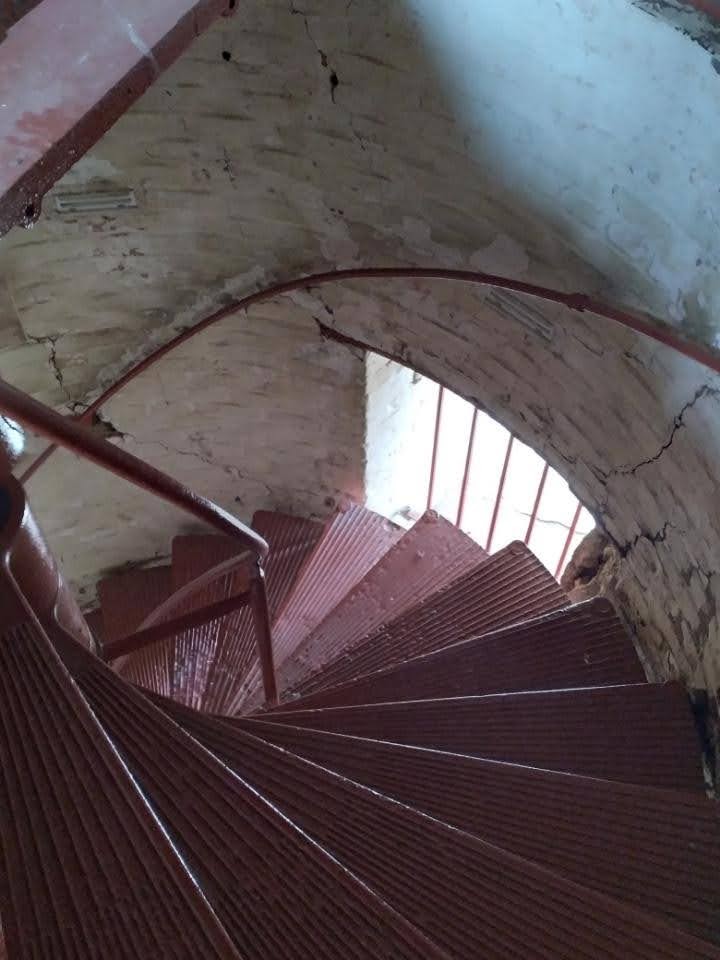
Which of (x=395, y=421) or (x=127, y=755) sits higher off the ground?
(x=395, y=421)

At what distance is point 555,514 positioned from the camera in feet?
15.0

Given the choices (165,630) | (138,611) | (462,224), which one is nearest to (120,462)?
(165,630)

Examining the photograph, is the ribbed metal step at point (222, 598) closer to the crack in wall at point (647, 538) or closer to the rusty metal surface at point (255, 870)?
the crack in wall at point (647, 538)

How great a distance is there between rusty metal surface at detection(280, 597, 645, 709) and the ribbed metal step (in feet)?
2.45

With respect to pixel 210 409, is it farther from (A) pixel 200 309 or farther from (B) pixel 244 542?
(B) pixel 244 542

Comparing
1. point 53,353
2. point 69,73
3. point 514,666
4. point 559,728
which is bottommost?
point 559,728

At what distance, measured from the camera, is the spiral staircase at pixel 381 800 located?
1.18 m

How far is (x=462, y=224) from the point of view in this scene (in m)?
2.18

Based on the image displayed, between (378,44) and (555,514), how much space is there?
304cm

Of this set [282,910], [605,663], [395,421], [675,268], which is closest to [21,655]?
[282,910]

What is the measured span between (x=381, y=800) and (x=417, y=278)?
148 cm

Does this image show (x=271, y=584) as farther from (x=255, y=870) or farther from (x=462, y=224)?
(x=255, y=870)

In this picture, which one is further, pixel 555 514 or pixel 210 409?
pixel 555 514

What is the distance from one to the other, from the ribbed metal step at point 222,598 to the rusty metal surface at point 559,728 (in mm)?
1033
